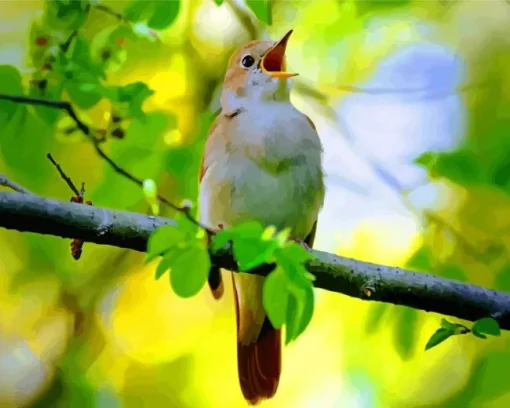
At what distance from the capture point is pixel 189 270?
54 centimetres

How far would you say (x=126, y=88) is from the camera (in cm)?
66

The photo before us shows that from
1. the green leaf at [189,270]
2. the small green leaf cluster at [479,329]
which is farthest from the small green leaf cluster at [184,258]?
the small green leaf cluster at [479,329]

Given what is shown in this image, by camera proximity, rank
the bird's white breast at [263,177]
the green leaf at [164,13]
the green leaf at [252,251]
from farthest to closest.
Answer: the bird's white breast at [263,177] < the green leaf at [164,13] < the green leaf at [252,251]

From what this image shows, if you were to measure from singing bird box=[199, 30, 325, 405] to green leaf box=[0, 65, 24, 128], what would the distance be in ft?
0.65

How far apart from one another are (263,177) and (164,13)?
0.19m

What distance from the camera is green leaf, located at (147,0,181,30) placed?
64 centimetres

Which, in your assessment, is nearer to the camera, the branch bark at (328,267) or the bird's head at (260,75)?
the branch bark at (328,267)

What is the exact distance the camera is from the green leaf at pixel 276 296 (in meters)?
0.55

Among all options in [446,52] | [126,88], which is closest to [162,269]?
[126,88]

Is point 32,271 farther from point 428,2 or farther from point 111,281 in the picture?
point 428,2

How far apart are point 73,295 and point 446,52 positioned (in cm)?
53

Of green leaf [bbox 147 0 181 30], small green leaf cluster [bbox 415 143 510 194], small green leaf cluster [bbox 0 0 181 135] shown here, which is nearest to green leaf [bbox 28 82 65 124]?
small green leaf cluster [bbox 0 0 181 135]

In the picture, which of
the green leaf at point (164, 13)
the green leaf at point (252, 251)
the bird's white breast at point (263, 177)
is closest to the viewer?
the green leaf at point (252, 251)

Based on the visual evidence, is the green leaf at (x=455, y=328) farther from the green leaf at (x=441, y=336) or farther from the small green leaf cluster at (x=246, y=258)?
the small green leaf cluster at (x=246, y=258)
